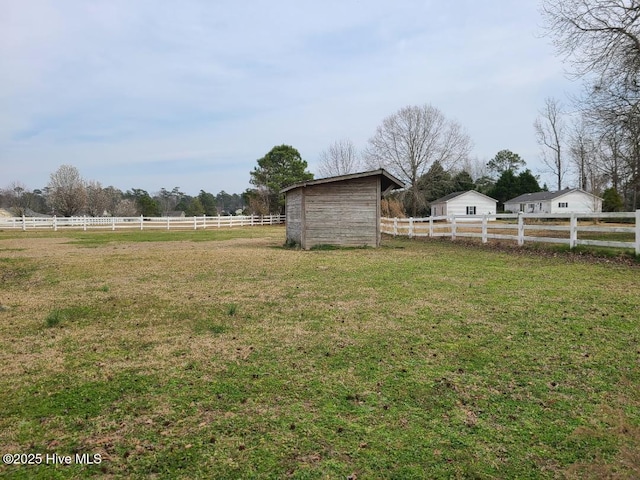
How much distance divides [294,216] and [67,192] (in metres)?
47.1

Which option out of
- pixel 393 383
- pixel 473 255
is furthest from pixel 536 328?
pixel 473 255

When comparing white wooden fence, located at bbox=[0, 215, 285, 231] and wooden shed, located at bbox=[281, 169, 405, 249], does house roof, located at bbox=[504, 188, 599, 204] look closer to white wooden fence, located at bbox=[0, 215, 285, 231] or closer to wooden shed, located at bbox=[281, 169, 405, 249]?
white wooden fence, located at bbox=[0, 215, 285, 231]

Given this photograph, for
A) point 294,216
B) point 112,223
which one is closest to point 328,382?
point 294,216

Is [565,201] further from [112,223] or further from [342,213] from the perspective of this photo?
[112,223]

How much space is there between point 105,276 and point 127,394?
6.97 metres

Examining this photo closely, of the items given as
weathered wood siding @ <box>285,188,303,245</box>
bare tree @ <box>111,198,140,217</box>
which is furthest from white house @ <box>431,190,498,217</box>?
bare tree @ <box>111,198,140,217</box>

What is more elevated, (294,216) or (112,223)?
(112,223)

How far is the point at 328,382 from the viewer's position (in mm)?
3646

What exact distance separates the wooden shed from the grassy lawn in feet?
27.9

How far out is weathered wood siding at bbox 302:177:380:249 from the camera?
1594cm

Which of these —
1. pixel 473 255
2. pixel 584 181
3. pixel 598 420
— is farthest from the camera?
pixel 584 181

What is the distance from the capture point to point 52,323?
5.49 metres

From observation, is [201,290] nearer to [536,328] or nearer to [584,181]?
[536,328]

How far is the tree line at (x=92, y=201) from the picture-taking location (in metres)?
53.5
